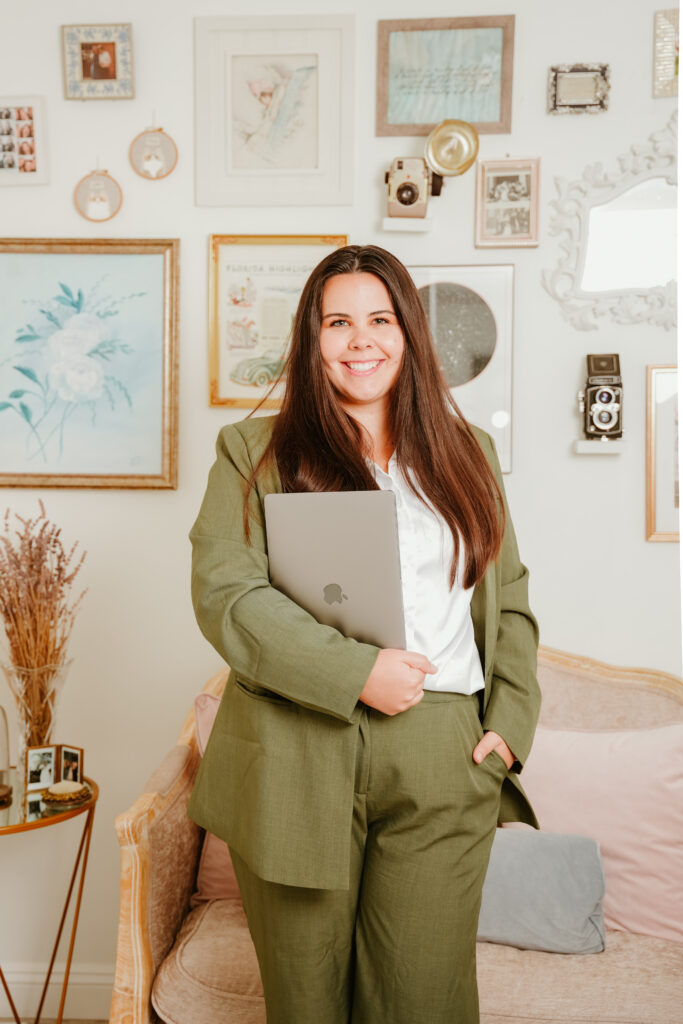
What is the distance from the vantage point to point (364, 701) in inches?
48.6

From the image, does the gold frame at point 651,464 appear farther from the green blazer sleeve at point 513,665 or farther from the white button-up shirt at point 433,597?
the white button-up shirt at point 433,597

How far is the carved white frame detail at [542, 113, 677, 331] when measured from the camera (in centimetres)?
217

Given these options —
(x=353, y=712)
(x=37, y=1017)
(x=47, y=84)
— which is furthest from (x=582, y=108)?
(x=37, y=1017)

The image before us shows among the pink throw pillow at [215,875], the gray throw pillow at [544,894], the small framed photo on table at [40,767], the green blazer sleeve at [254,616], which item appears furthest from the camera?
the small framed photo on table at [40,767]

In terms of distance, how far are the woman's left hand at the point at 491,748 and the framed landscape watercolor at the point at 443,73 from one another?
5.22ft

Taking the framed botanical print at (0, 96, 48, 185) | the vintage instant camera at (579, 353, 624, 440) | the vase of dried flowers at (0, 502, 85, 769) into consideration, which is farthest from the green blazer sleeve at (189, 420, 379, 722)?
the framed botanical print at (0, 96, 48, 185)

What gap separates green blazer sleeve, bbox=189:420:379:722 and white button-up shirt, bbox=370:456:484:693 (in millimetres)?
139

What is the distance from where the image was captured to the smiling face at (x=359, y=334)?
4.61 feet

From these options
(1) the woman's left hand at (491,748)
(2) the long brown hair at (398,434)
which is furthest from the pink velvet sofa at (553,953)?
(2) the long brown hair at (398,434)

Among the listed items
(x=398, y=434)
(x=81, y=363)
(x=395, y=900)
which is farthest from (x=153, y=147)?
(x=395, y=900)

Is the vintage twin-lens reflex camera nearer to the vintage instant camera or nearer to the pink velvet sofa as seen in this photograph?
the vintage instant camera

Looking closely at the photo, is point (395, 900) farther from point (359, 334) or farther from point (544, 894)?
point (359, 334)

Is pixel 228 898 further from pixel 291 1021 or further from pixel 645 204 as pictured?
pixel 645 204

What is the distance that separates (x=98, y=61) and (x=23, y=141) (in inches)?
11.6
